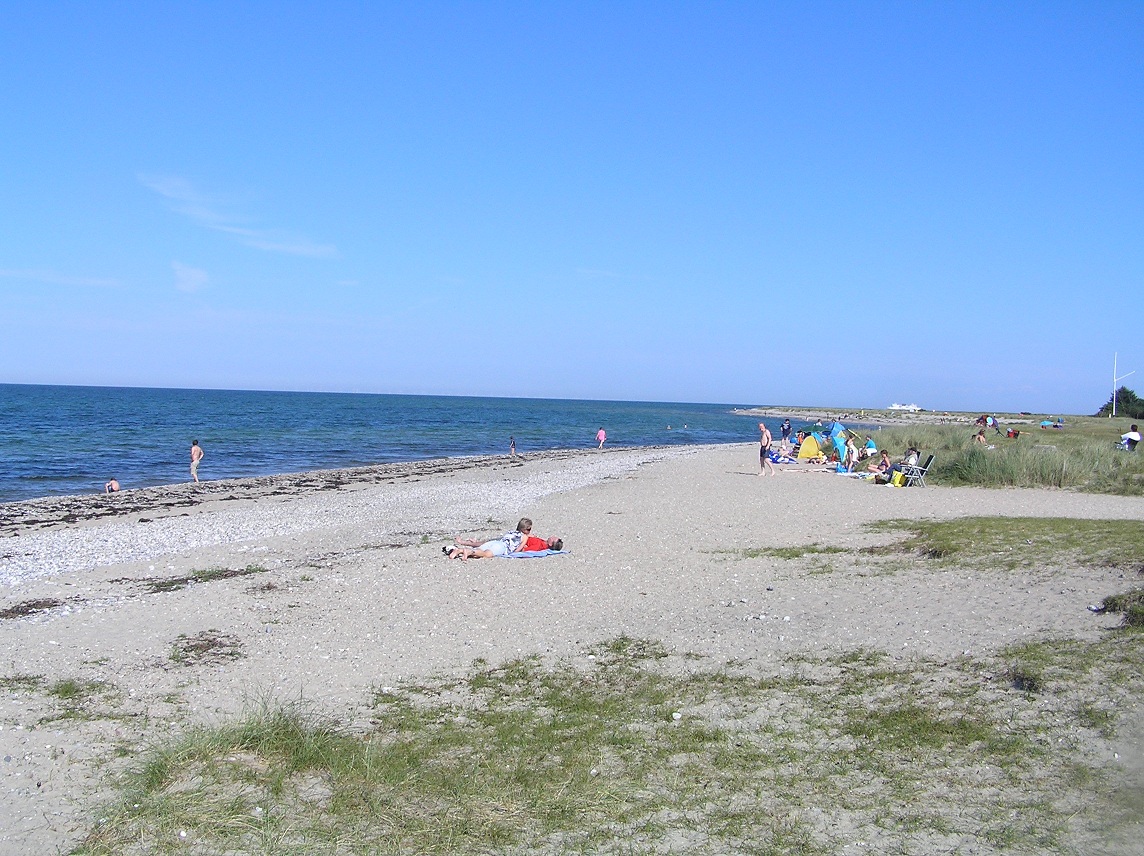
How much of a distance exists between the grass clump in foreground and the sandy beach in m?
0.49

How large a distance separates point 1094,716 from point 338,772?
5222 millimetres

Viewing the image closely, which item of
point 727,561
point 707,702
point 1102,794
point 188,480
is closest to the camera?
point 1102,794

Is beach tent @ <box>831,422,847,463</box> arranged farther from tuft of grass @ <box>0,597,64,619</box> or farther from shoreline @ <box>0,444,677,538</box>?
tuft of grass @ <box>0,597,64,619</box>

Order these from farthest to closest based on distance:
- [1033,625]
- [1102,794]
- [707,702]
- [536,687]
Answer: [1033,625], [536,687], [707,702], [1102,794]

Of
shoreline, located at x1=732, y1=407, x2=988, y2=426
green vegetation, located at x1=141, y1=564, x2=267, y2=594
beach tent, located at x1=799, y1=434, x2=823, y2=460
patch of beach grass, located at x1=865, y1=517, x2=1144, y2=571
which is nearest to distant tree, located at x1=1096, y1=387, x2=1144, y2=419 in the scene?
shoreline, located at x1=732, y1=407, x2=988, y2=426

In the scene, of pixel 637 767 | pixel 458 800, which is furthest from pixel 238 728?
pixel 637 767

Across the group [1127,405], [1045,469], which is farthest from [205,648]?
[1127,405]

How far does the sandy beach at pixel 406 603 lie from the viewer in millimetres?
7180

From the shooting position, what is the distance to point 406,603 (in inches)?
420

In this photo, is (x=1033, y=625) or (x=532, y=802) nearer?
(x=532, y=802)

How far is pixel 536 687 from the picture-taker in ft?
24.4

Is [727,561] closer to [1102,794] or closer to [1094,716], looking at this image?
[1094,716]

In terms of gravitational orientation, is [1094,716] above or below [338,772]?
above

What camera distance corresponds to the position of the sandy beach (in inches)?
283
